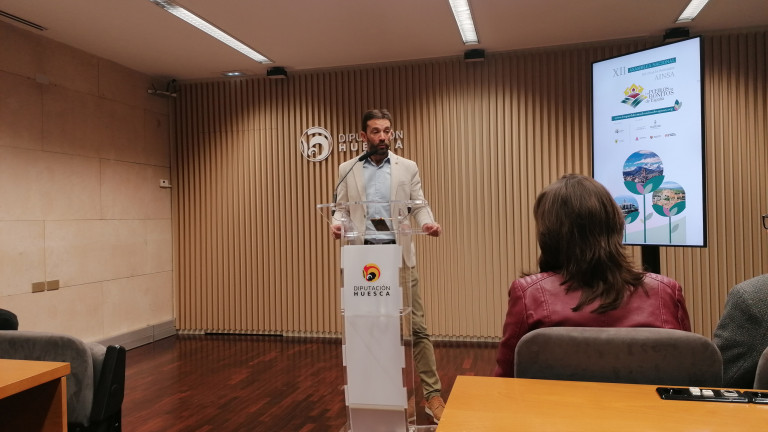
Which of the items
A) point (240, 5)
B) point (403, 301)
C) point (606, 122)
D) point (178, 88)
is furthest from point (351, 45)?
point (403, 301)

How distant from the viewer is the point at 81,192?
211 inches

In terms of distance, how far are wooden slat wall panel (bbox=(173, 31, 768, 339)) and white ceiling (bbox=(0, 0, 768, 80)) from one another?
350 millimetres

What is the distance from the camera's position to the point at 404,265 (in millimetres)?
2611

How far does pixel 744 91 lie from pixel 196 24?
16.4 ft

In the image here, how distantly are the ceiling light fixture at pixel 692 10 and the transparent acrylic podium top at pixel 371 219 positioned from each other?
11.2 feet

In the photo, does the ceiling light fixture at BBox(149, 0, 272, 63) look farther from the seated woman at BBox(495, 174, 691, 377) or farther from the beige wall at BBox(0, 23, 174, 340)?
the seated woman at BBox(495, 174, 691, 377)

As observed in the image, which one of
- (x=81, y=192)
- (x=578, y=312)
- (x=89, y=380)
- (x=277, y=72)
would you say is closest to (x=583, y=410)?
(x=578, y=312)

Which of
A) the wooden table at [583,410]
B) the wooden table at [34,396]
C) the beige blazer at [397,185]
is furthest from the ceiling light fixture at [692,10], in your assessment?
the wooden table at [34,396]

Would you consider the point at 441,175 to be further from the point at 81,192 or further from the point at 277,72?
the point at 81,192

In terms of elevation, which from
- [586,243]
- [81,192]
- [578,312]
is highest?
[81,192]

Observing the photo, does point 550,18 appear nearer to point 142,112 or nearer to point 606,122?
point 606,122

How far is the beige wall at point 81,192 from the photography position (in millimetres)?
4707

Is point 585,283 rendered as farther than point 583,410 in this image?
Yes

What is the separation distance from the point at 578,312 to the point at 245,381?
11.9 feet
